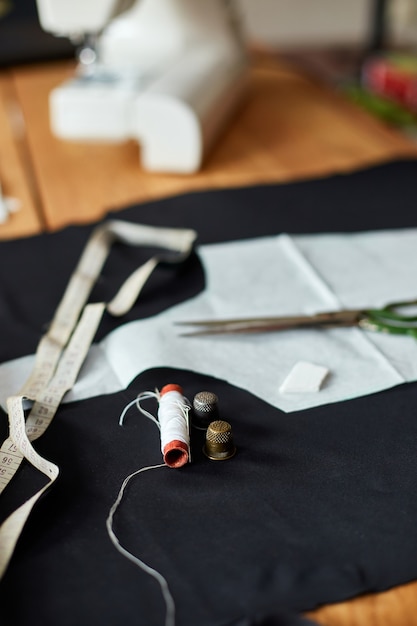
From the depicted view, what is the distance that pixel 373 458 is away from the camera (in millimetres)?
788

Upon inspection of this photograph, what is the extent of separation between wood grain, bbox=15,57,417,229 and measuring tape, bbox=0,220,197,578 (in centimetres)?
15

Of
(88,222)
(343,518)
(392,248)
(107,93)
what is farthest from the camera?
(107,93)

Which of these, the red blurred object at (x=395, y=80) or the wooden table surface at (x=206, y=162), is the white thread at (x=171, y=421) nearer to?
the wooden table surface at (x=206, y=162)

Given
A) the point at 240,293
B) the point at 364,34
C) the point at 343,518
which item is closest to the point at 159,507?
the point at 343,518

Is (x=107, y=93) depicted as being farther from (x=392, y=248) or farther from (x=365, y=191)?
(x=392, y=248)

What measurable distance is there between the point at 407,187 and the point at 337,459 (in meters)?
0.78

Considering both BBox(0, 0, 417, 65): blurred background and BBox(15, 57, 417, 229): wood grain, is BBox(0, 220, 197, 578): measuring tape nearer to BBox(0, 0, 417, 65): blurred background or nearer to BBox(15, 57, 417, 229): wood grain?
BBox(15, 57, 417, 229): wood grain

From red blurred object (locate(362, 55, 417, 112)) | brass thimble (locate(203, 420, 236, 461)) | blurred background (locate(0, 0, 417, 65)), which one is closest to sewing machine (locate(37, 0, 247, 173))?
red blurred object (locate(362, 55, 417, 112))

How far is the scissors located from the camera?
3.23ft

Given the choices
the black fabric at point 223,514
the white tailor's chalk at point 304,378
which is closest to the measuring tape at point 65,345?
the black fabric at point 223,514

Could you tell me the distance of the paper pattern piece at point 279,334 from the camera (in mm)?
912

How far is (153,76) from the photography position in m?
1.64

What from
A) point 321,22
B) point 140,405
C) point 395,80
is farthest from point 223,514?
point 321,22

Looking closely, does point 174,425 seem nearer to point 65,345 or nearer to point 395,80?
point 65,345
